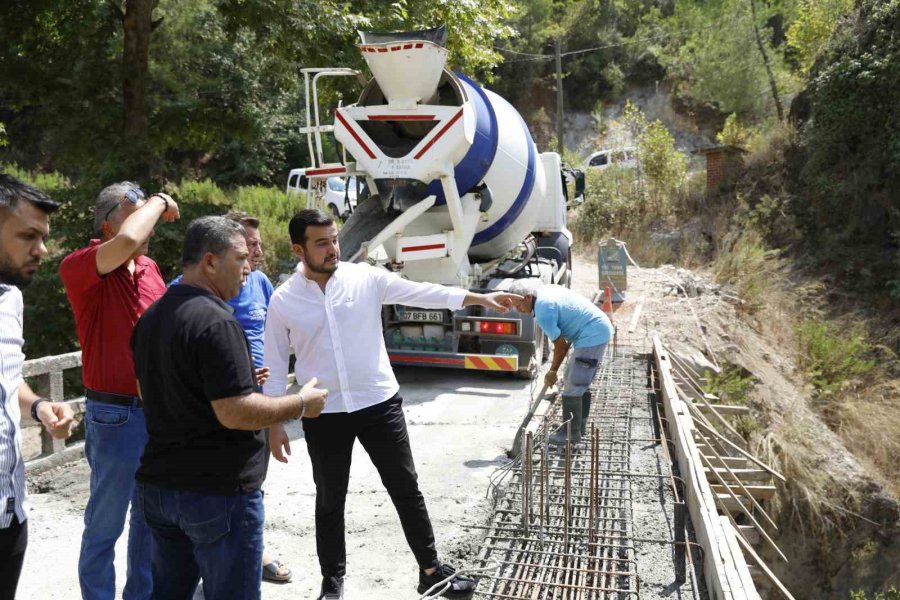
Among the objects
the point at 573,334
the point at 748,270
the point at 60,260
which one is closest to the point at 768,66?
the point at 748,270

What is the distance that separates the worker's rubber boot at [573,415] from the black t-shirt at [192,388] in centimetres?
371

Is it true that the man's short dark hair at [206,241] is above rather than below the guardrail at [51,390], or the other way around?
above

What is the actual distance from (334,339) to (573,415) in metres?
3.10

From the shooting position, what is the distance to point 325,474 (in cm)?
355

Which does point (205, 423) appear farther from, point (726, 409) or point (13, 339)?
point (726, 409)

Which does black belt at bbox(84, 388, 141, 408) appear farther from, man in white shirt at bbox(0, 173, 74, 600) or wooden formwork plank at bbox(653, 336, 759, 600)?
wooden formwork plank at bbox(653, 336, 759, 600)

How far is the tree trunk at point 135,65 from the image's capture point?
11805 millimetres

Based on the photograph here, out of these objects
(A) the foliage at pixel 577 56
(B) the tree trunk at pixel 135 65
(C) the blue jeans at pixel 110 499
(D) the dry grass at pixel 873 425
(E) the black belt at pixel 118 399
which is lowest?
(D) the dry grass at pixel 873 425

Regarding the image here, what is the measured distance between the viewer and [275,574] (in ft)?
13.5

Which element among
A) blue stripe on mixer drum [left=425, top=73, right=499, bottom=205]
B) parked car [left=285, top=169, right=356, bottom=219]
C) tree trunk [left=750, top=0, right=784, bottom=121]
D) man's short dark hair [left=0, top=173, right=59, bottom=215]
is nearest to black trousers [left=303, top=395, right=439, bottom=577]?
man's short dark hair [left=0, top=173, right=59, bottom=215]

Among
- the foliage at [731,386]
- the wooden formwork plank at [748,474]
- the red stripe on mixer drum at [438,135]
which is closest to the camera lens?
the wooden formwork plank at [748,474]

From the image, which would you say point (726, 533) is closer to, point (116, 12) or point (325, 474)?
point (325, 474)

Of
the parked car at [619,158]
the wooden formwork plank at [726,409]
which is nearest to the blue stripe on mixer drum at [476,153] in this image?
the wooden formwork plank at [726,409]

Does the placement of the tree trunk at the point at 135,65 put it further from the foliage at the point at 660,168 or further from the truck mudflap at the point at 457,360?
the foliage at the point at 660,168
